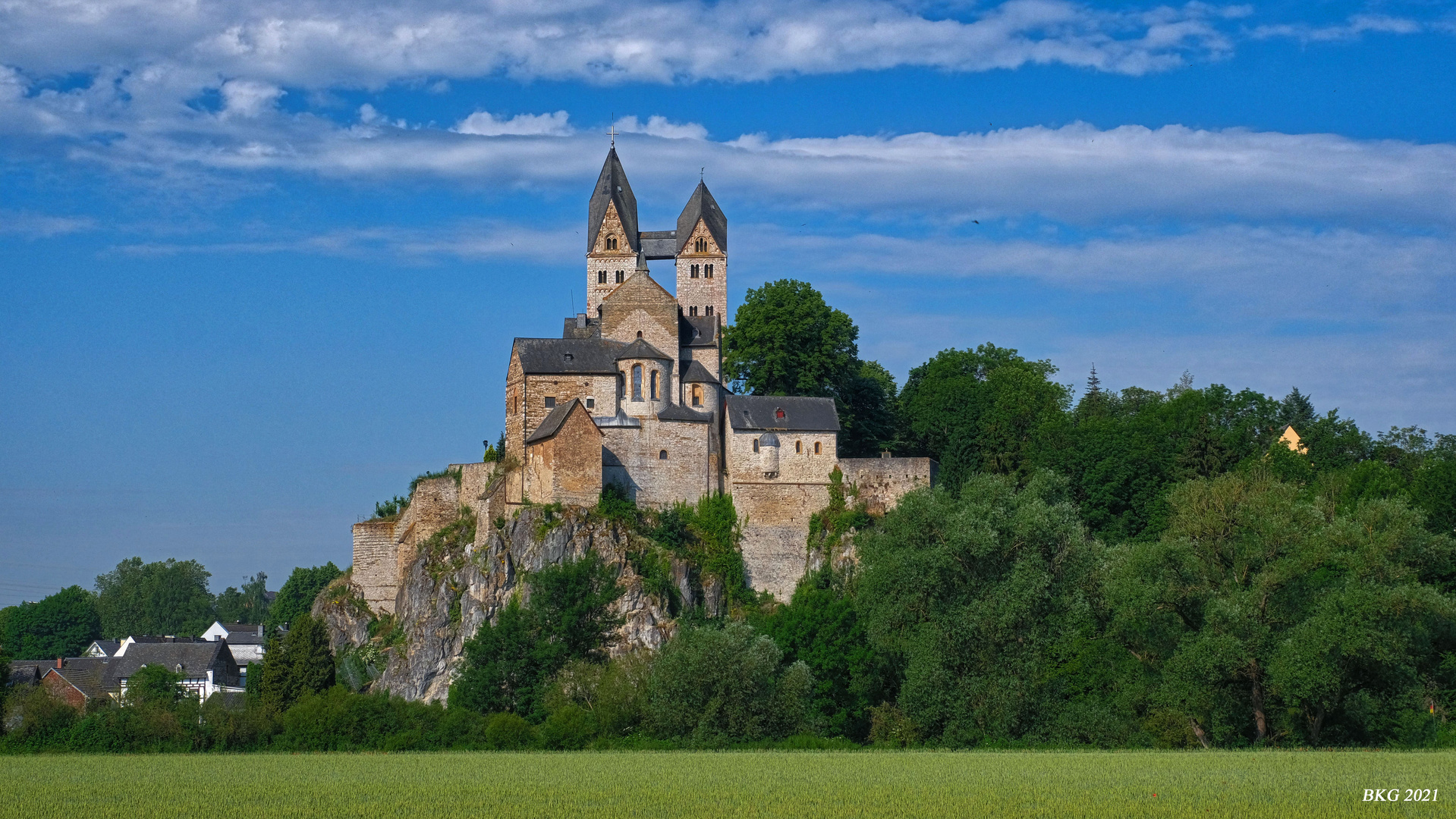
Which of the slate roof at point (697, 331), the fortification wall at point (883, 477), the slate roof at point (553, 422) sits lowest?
the fortification wall at point (883, 477)

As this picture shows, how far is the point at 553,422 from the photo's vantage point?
58375 millimetres

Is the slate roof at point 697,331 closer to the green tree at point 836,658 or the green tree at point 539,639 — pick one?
the green tree at point 539,639

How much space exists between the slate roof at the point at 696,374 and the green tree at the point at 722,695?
53.5 ft

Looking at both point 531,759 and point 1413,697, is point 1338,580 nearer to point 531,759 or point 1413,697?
point 1413,697

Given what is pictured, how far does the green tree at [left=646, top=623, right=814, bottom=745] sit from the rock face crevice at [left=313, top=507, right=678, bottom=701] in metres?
9.40

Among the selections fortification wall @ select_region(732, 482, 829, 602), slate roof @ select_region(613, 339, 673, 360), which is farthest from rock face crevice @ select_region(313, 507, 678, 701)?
slate roof @ select_region(613, 339, 673, 360)

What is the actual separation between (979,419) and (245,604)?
375 feet

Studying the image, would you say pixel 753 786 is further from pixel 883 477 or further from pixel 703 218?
pixel 703 218

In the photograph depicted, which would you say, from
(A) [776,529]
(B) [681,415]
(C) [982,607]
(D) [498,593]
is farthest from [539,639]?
(C) [982,607]

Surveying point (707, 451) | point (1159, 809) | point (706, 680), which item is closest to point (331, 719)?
point (706, 680)

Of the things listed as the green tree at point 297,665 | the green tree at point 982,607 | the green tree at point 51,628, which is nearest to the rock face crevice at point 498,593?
the green tree at point 297,665

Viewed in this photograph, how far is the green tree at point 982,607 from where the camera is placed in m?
44.0

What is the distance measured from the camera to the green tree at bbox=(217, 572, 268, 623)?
6206 inches

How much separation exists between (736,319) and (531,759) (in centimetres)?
3281
